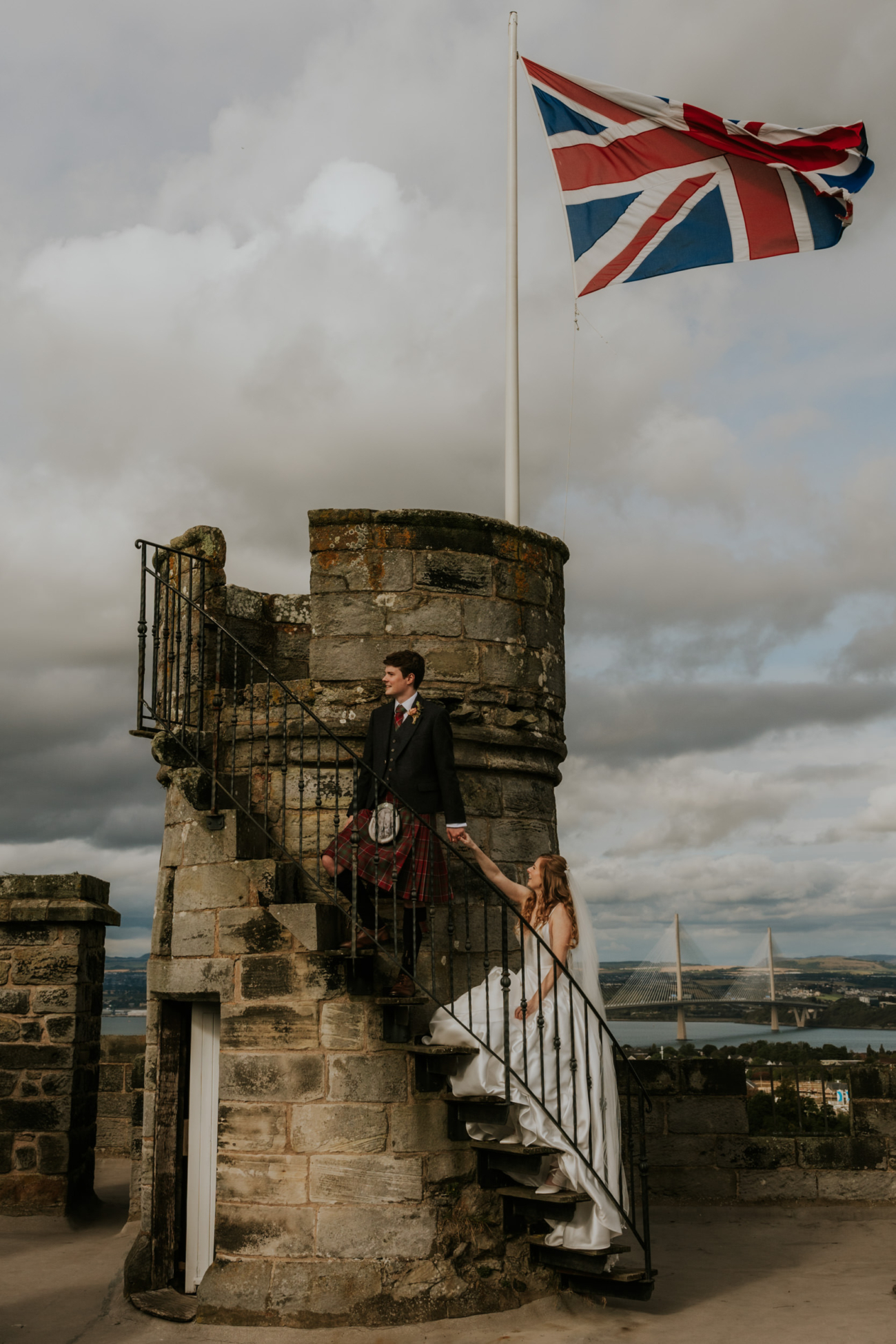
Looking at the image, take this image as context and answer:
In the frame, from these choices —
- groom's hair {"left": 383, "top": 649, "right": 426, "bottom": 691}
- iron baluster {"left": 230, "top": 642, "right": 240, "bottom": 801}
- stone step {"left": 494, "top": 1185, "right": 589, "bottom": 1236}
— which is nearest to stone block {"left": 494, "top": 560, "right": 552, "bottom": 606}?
groom's hair {"left": 383, "top": 649, "right": 426, "bottom": 691}

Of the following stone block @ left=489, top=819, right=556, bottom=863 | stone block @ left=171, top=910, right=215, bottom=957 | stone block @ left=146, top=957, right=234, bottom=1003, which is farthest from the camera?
stone block @ left=489, top=819, right=556, bottom=863

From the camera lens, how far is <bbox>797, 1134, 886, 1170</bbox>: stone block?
9141 millimetres

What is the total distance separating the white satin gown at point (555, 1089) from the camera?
5.79m

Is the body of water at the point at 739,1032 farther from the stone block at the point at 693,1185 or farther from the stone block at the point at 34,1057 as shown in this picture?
the stone block at the point at 34,1057

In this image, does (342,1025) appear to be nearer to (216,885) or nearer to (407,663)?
(216,885)

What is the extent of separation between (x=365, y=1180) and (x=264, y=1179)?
0.56 m

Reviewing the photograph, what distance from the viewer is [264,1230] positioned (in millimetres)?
6090

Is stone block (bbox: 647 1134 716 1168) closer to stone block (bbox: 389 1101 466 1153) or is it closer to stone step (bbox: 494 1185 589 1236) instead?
stone step (bbox: 494 1185 589 1236)

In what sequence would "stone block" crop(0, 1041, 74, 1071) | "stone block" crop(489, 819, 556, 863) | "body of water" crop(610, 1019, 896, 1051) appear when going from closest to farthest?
"stone block" crop(489, 819, 556, 863) → "stone block" crop(0, 1041, 74, 1071) → "body of water" crop(610, 1019, 896, 1051)

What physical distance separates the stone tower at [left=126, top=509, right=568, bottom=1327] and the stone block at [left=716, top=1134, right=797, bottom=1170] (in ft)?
11.0

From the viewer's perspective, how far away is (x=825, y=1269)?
7.26 m

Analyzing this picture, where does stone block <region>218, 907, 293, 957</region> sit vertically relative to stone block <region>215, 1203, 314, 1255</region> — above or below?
above

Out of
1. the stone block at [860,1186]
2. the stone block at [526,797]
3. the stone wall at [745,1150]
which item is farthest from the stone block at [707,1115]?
the stone block at [526,797]

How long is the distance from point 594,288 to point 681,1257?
264 inches
